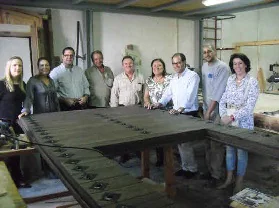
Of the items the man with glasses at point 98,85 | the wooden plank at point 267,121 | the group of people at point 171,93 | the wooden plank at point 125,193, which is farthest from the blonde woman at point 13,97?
the wooden plank at point 267,121

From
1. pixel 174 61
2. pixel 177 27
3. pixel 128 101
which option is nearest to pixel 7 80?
pixel 128 101

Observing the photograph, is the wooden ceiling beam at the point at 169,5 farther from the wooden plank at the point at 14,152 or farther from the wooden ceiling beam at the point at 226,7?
the wooden plank at the point at 14,152

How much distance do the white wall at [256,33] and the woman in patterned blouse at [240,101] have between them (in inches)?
222

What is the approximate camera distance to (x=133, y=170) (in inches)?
172

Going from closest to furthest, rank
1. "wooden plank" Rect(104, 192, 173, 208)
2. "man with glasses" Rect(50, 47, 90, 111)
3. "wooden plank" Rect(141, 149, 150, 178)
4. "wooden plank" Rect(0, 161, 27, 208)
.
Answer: "wooden plank" Rect(104, 192, 173, 208) < "wooden plank" Rect(0, 161, 27, 208) < "wooden plank" Rect(141, 149, 150, 178) < "man with glasses" Rect(50, 47, 90, 111)

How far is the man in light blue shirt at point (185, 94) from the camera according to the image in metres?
3.68

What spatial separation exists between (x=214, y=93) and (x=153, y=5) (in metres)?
2.56

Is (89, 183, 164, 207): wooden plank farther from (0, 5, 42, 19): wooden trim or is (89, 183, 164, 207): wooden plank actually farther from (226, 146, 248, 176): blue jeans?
(0, 5, 42, 19): wooden trim

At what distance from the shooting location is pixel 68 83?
4312mm

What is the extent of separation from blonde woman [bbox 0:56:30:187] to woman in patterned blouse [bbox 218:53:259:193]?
2384mm

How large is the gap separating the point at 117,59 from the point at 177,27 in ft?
5.11

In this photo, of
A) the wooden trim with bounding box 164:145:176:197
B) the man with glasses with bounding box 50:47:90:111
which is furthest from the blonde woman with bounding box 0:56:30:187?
the wooden trim with bounding box 164:145:176:197

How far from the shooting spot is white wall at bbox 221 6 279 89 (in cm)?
864

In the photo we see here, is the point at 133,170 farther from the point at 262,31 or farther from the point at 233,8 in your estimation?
the point at 262,31
